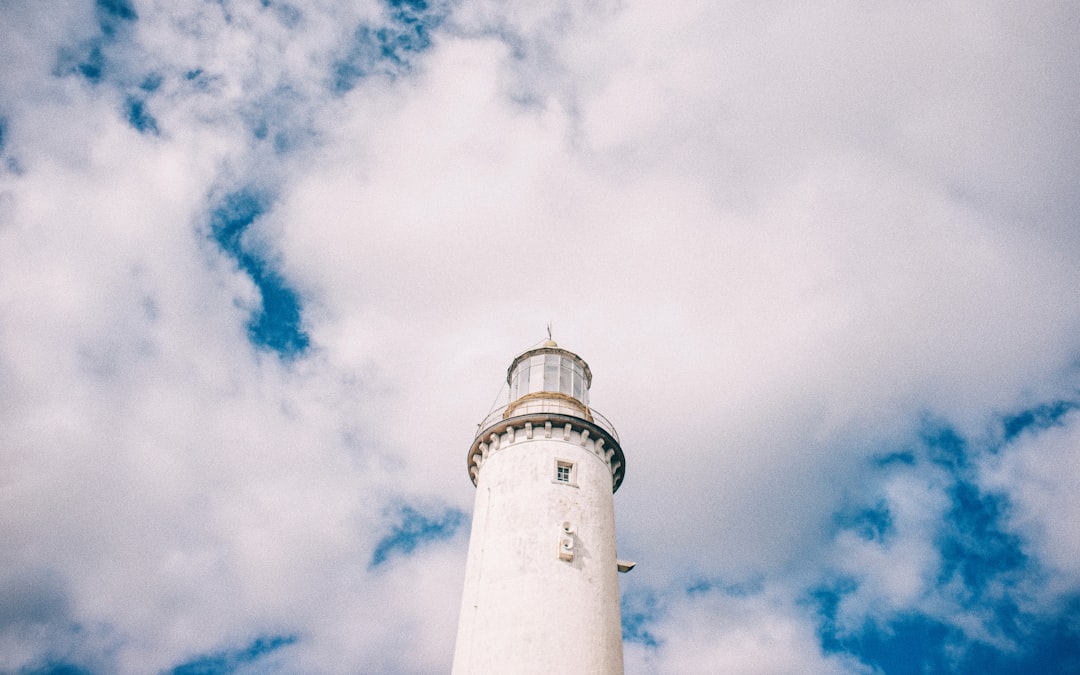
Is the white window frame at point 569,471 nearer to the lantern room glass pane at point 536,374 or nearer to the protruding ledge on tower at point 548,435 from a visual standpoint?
the protruding ledge on tower at point 548,435

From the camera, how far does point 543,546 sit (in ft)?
69.2

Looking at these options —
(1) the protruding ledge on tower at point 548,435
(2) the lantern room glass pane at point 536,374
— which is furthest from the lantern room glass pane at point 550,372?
(1) the protruding ledge on tower at point 548,435

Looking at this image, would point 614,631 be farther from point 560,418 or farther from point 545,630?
point 560,418

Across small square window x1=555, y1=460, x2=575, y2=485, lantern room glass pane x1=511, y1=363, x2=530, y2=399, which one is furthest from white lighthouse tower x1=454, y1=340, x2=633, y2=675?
lantern room glass pane x1=511, y1=363, x2=530, y2=399

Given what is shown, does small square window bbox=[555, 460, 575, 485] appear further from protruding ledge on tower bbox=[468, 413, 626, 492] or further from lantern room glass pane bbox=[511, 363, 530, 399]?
lantern room glass pane bbox=[511, 363, 530, 399]

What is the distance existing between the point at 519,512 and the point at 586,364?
9349mm

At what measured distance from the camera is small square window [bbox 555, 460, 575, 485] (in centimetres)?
2311

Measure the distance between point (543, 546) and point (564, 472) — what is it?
3149 mm

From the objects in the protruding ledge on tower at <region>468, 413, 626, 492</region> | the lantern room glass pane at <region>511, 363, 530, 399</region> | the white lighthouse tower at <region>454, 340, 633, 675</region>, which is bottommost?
the white lighthouse tower at <region>454, 340, 633, 675</region>

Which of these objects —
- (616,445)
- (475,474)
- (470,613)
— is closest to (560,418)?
(616,445)

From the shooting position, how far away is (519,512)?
22.1 meters

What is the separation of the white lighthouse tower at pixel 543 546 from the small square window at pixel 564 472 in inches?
1.4

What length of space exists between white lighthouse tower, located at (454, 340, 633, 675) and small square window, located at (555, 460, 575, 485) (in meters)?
0.04

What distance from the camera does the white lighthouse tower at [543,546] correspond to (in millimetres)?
19453
